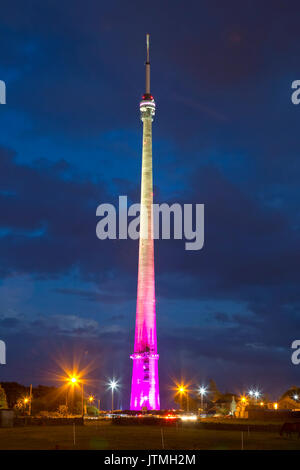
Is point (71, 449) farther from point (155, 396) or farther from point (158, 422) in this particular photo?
point (155, 396)

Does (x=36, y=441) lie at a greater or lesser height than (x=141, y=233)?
lesser

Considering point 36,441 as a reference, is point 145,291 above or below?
above

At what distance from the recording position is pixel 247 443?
44.2 metres

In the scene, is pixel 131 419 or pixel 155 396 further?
pixel 155 396

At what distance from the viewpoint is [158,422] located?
74250 mm
